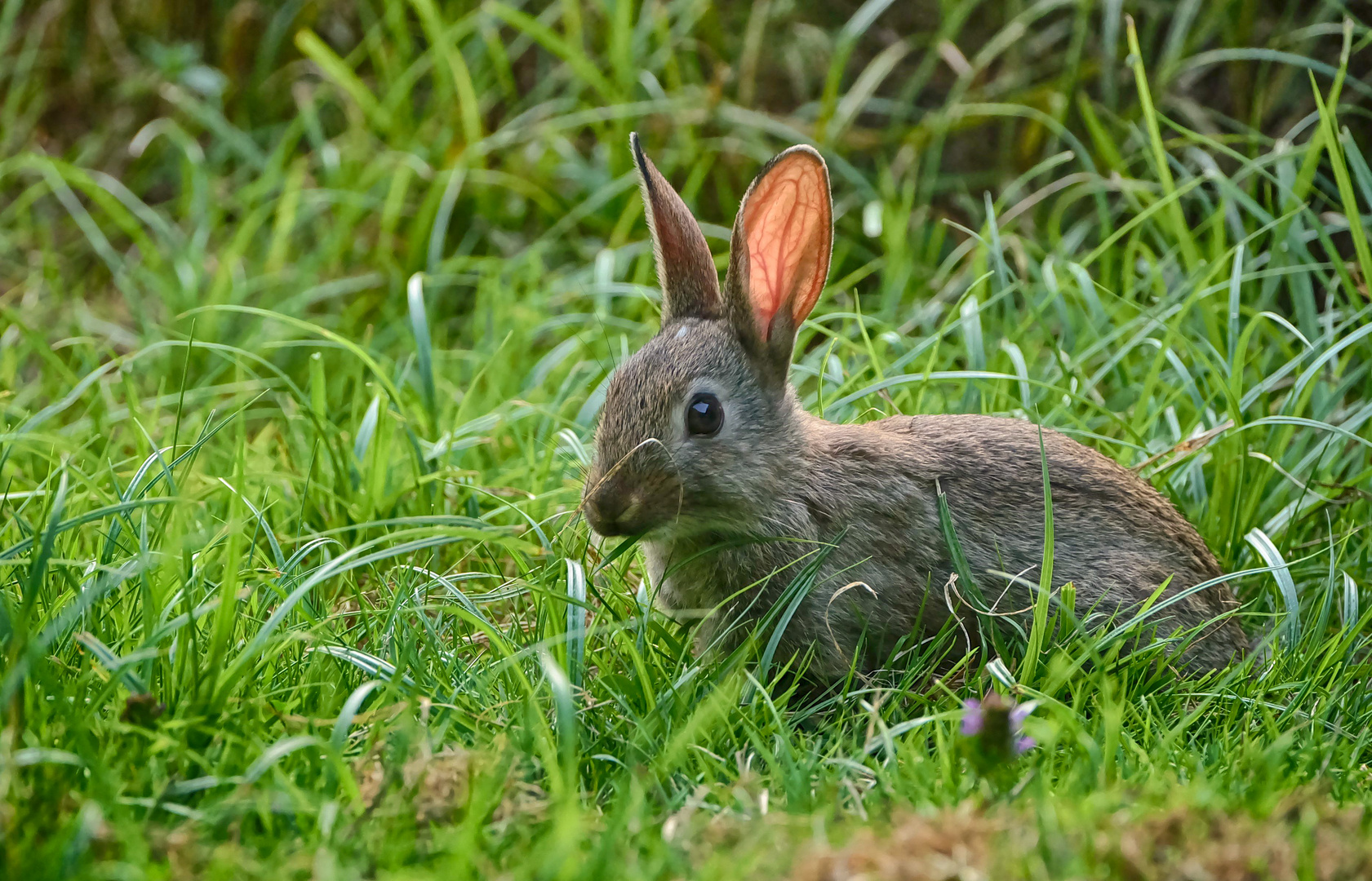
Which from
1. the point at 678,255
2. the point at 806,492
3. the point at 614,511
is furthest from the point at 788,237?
the point at 614,511

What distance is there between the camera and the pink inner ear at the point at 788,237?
3.34 metres

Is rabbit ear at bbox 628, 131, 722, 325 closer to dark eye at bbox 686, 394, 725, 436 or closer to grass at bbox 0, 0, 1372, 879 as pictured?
dark eye at bbox 686, 394, 725, 436

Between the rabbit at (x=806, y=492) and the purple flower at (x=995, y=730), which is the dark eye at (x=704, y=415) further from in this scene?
the purple flower at (x=995, y=730)

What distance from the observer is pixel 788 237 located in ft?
11.3

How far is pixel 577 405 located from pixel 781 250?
58.7 inches

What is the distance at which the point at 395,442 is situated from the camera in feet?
14.0

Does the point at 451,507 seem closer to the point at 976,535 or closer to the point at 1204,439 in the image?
the point at 976,535

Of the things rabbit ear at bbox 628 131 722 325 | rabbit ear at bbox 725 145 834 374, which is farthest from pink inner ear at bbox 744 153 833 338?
rabbit ear at bbox 628 131 722 325

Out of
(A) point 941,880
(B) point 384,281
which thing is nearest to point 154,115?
(B) point 384,281

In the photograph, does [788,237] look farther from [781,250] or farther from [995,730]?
[995,730]

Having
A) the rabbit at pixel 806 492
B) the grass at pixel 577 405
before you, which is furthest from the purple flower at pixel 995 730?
the rabbit at pixel 806 492

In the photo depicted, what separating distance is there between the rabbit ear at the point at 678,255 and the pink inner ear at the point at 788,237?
0.14 meters

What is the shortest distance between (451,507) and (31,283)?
125 inches

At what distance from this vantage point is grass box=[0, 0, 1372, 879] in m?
2.24
